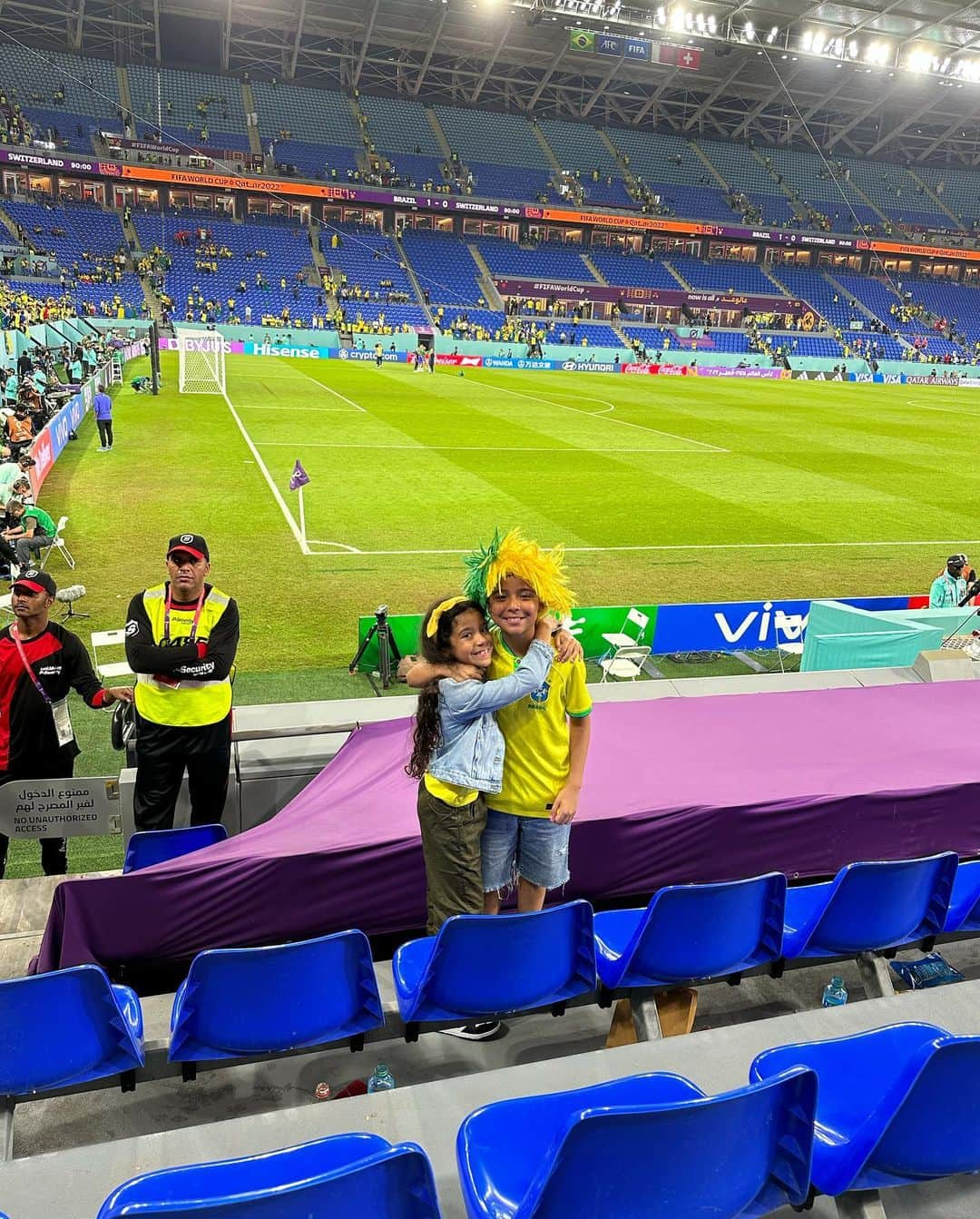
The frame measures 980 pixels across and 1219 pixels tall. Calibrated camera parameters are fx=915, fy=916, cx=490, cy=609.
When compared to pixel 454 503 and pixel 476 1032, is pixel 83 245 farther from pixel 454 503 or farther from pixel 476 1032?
pixel 476 1032

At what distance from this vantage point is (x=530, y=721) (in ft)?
12.3

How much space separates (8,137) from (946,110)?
2657 inches

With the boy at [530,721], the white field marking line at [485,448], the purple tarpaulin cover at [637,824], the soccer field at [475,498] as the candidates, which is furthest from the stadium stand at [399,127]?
the boy at [530,721]

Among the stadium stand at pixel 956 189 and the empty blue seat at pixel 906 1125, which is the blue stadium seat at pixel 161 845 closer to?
the empty blue seat at pixel 906 1125

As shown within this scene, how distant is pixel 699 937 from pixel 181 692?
3147 mm

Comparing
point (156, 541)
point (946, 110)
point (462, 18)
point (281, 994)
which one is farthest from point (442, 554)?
point (946, 110)

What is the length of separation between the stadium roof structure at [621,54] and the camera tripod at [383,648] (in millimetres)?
50974

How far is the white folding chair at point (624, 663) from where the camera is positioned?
998 cm

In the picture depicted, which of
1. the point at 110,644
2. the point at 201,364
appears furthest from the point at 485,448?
the point at 201,364

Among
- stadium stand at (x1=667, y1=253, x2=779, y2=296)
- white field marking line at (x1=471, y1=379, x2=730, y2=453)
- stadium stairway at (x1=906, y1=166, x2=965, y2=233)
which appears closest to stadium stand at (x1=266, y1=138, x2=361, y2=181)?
stadium stand at (x1=667, y1=253, x2=779, y2=296)

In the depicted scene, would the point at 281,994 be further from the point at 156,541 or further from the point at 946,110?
the point at 946,110

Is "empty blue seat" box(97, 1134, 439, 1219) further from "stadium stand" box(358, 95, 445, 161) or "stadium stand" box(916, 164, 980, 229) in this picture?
"stadium stand" box(916, 164, 980, 229)

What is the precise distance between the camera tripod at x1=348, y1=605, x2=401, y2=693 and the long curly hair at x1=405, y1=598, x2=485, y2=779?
576 centimetres

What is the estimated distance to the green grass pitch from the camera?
40.9ft
